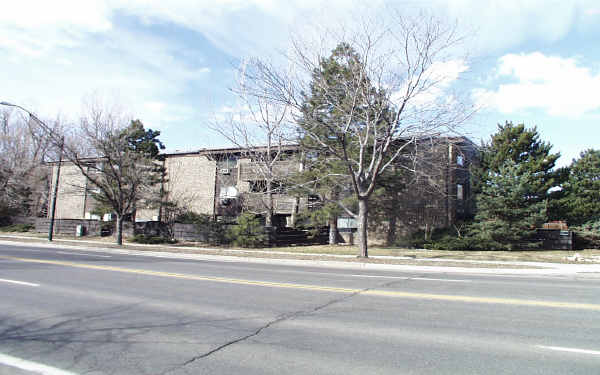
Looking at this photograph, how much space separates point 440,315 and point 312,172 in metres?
18.4

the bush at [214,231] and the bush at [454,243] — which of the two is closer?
the bush at [454,243]

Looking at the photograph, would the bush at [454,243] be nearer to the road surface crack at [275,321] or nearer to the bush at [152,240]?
the road surface crack at [275,321]

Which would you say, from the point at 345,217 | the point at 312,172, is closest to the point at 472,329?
the point at 312,172

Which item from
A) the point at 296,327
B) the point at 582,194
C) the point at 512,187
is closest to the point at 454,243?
the point at 512,187

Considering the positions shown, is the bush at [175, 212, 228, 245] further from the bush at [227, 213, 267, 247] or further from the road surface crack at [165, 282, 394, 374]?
the road surface crack at [165, 282, 394, 374]

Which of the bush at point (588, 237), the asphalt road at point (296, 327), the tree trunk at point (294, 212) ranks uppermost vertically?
the tree trunk at point (294, 212)

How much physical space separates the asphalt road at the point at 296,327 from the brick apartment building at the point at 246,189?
1606 centimetres

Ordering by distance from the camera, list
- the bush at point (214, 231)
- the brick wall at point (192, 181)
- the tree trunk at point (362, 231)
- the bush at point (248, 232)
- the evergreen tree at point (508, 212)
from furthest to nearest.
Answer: the brick wall at point (192, 181) → the bush at point (214, 231) → the bush at point (248, 232) → the evergreen tree at point (508, 212) → the tree trunk at point (362, 231)

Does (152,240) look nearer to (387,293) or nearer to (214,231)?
(214,231)

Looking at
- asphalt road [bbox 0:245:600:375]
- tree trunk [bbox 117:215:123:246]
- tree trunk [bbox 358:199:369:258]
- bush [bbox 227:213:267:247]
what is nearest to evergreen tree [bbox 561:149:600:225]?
tree trunk [bbox 358:199:369:258]

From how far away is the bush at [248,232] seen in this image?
2523 cm

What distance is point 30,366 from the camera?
4.41m

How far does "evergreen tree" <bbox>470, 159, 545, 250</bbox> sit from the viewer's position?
22.9 meters

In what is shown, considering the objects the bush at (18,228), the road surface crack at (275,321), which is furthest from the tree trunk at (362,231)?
the bush at (18,228)
